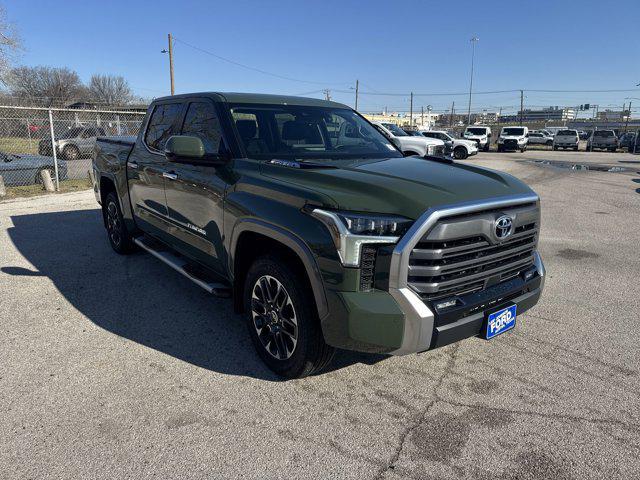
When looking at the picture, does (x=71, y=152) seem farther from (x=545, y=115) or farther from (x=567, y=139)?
(x=545, y=115)

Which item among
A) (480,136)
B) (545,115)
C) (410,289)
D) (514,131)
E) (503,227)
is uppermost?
(545,115)

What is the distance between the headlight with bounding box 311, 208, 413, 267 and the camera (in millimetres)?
2525

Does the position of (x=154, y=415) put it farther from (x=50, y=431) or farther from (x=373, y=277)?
(x=373, y=277)

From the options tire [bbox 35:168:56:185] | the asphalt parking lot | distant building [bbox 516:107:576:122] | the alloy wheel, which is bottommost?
the asphalt parking lot

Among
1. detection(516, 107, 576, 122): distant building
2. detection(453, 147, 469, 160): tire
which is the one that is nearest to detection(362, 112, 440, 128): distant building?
detection(516, 107, 576, 122): distant building

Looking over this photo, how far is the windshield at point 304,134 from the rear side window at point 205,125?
18 centimetres

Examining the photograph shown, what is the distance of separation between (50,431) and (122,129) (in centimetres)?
1837

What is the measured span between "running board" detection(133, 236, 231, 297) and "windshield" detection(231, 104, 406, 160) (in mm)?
1059

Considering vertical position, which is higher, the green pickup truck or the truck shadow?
the green pickup truck

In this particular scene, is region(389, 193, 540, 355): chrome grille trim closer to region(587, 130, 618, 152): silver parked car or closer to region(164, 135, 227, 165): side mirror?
region(164, 135, 227, 165): side mirror

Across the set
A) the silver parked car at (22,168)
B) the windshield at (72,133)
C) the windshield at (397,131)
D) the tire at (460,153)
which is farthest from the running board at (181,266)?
the tire at (460,153)

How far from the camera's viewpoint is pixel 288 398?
3.01 m

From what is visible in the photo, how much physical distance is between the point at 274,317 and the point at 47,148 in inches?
717

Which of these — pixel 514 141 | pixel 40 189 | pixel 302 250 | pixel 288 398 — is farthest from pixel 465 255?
pixel 514 141
